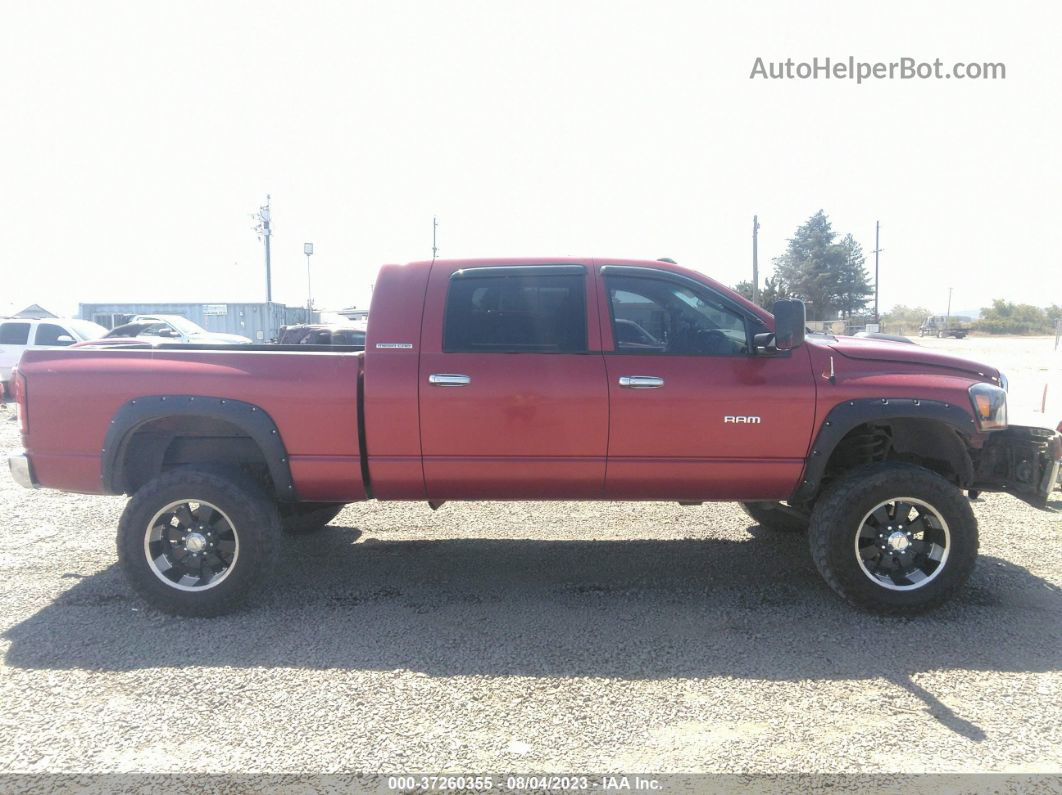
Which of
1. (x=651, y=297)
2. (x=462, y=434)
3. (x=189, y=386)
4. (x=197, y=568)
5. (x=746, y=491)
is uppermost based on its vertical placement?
(x=651, y=297)

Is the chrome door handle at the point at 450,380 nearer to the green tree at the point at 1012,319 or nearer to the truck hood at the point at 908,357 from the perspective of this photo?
the truck hood at the point at 908,357

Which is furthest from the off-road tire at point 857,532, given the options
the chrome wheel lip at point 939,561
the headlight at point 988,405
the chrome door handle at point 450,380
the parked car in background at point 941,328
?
the parked car in background at point 941,328

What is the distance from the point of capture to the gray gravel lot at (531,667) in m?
3.06

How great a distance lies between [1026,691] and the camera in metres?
3.54

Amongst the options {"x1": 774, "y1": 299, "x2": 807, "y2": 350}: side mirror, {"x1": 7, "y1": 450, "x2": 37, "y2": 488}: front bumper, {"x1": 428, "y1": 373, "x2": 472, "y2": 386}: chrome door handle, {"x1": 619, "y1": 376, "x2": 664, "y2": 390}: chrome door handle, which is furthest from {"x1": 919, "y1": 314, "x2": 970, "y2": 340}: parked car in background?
{"x1": 7, "y1": 450, "x2": 37, "y2": 488}: front bumper

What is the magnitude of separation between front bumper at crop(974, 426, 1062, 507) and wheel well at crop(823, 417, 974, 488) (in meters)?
0.21

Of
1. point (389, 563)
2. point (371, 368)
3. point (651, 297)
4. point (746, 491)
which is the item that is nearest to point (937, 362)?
point (746, 491)

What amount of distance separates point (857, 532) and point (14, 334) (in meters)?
17.8

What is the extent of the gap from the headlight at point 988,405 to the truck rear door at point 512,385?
2137 millimetres

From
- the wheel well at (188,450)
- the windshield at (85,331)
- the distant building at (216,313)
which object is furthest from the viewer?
the distant building at (216,313)

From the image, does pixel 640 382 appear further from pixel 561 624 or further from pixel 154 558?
pixel 154 558

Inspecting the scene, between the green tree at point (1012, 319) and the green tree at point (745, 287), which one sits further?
the green tree at point (1012, 319)

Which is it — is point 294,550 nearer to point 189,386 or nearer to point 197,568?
point 197,568

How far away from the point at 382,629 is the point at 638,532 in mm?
2598
